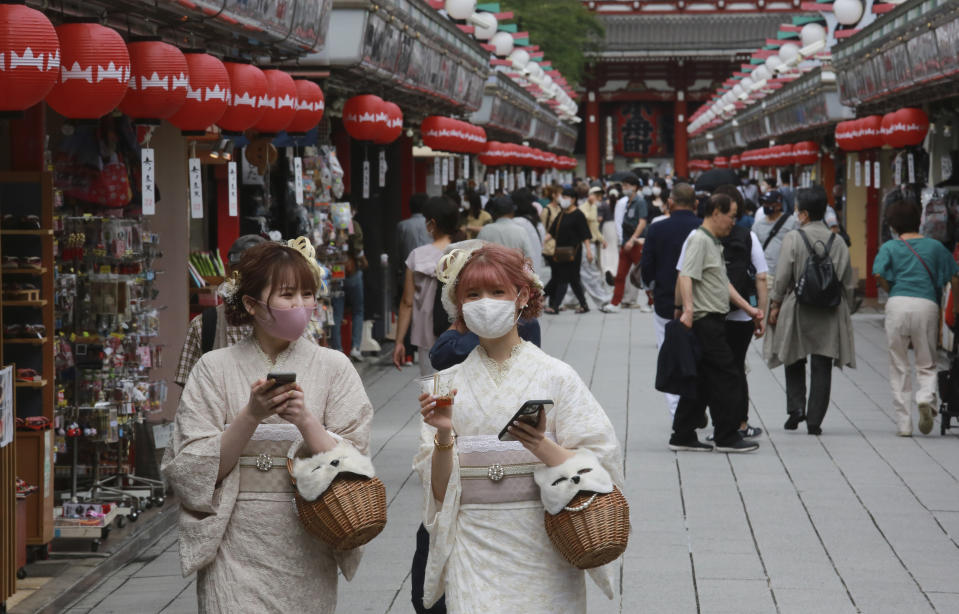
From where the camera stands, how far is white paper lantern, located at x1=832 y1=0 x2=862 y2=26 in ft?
58.4

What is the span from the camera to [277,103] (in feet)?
29.5

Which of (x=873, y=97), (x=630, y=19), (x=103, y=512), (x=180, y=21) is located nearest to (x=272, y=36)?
(x=180, y=21)

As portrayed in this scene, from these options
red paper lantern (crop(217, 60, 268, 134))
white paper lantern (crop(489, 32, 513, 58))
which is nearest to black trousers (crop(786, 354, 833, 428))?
red paper lantern (crop(217, 60, 268, 134))

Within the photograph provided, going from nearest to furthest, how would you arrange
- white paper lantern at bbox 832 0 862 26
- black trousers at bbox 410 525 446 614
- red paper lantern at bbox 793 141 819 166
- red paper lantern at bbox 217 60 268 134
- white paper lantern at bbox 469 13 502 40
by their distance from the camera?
1. black trousers at bbox 410 525 446 614
2. red paper lantern at bbox 217 60 268 134
3. white paper lantern at bbox 832 0 862 26
4. white paper lantern at bbox 469 13 502 40
5. red paper lantern at bbox 793 141 819 166

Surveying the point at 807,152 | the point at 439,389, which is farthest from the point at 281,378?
the point at 807,152

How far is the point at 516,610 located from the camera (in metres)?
4.03

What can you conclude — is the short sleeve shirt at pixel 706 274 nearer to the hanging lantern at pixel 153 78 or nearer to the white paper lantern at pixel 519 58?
the hanging lantern at pixel 153 78

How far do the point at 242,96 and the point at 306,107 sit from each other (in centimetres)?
153

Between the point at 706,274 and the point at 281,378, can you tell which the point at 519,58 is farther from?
the point at 281,378

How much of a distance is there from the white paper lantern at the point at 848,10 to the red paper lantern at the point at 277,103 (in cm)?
1054

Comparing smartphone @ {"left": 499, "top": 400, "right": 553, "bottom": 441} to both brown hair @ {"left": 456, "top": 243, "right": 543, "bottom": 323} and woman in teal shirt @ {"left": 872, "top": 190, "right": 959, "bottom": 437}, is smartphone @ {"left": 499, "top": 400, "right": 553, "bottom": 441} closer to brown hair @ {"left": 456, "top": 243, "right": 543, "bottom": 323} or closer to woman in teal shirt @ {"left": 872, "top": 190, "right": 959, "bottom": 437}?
brown hair @ {"left": 456, "top": 243, "right": 543, "bottom": 323}

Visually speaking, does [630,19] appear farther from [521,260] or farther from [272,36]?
[521,260]

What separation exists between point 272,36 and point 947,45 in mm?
6105

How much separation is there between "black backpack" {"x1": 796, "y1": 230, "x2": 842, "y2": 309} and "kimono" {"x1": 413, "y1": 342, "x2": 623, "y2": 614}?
21.3ft
